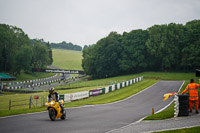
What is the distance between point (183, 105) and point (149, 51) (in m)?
76.8

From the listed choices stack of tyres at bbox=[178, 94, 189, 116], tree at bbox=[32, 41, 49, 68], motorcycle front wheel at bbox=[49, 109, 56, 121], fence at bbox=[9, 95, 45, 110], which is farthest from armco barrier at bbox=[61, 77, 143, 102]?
tree at bbox=[32, 41, 49, 68]

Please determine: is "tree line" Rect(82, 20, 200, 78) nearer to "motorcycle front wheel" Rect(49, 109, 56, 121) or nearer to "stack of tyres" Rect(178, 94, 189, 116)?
"stack of tyres" Rect(178, 94, 189, 116)

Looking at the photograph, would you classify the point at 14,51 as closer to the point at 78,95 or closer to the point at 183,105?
the point at 78,95

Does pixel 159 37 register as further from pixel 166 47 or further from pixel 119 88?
pixel 119 88

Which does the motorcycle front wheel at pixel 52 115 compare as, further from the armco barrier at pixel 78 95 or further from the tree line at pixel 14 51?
the tree line at pixel 14 51

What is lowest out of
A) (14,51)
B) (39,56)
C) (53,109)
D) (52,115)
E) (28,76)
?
(28,76)

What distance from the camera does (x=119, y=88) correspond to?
4834 cm

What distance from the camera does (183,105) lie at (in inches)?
550

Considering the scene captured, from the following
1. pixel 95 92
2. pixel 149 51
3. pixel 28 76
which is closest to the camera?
pixel 95 92

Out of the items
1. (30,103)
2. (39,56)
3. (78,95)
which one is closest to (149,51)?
(39,56)

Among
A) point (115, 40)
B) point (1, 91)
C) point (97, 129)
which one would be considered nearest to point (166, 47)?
point (115, 40)

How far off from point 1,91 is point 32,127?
165 feet

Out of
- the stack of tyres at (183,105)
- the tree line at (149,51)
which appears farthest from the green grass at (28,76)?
the stack of tyres at (183,105)

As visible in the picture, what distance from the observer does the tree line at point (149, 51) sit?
273ft
